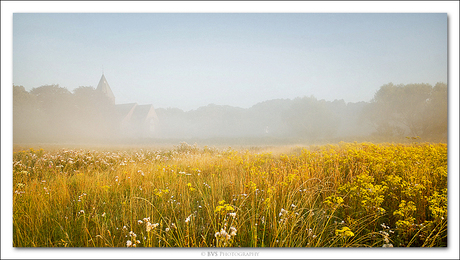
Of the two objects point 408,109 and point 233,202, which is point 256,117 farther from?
point 408,109

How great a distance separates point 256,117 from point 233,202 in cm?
263

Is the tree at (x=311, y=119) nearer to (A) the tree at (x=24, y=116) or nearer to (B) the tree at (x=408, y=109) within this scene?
(B) the tree at (x=408, y=109)

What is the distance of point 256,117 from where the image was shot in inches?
210

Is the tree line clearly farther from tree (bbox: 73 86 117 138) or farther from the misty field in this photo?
the misty field

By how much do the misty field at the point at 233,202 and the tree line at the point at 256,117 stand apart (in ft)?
1.14

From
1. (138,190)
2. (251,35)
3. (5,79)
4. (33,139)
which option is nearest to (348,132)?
(251,35)

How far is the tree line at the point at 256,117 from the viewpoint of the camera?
151 inches

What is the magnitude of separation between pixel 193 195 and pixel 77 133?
2.81 m

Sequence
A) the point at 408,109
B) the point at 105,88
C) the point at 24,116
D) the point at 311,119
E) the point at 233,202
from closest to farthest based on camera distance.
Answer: the point at 233,202, the point at 24,116, the point at 105,88, the point at 408,109, the point at 311,119

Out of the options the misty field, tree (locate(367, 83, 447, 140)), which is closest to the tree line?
tree (locate(367, 83, 447, 140))

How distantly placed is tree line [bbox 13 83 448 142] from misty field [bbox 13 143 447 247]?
0.35 m

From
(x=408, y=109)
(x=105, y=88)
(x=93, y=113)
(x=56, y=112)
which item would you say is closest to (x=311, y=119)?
(x=408, y=109)

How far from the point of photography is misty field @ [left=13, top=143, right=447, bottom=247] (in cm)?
262

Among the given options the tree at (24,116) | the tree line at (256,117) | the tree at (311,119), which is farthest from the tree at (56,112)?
the tree at (311,119)
